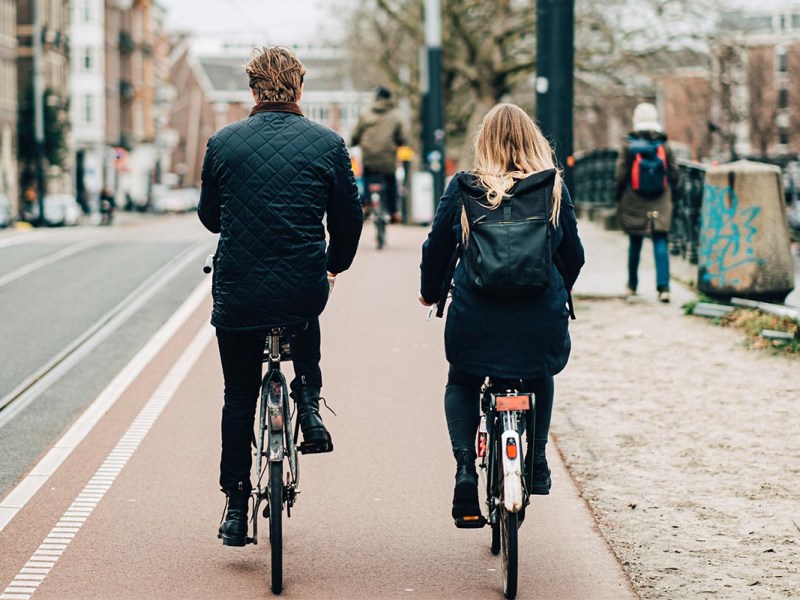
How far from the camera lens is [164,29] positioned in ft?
377

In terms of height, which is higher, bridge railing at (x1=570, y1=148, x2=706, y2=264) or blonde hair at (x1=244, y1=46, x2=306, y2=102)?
blonde hair at (x1=244, y1=46, x2=306, y2=102)

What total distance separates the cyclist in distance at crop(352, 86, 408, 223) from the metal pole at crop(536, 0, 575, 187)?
5062 millimetres

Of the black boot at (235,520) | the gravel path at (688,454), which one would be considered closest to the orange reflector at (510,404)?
the gravel path at (688,454)

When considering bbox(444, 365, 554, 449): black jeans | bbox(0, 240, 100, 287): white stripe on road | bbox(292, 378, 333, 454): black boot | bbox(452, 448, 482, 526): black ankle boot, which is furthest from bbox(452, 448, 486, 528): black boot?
bbox(0, 240, 100, 287): white stripe on road

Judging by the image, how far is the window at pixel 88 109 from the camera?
276 ft

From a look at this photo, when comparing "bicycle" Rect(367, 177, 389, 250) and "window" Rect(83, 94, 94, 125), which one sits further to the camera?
"window" Rect(83, 94, 94, 125)

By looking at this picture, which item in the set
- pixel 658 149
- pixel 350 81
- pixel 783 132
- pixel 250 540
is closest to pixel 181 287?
pixel 658 149

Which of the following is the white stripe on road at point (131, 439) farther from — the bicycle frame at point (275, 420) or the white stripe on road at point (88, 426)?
the bicycle frame at point (275, 420)

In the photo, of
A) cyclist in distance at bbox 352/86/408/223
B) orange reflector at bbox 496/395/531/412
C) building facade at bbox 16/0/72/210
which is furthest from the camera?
building facade at bbox 16/0/72/210

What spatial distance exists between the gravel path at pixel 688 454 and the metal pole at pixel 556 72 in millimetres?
2160

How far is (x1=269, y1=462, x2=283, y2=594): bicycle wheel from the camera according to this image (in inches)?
195

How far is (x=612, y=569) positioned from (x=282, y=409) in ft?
4.45

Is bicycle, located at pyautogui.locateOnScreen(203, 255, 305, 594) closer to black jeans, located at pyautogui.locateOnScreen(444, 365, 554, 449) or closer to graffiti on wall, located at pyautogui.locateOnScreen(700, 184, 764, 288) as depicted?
black jeans, located at pyautogui.locateOnScreen(444, 365, 554, 449)

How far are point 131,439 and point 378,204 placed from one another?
1081 cm
